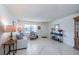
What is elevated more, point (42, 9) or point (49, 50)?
point (42, 9)

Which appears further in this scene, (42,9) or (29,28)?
(29,28)

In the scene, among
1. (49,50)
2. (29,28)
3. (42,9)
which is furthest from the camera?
(29,28)

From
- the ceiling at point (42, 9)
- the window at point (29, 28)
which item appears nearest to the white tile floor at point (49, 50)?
the ceiling at point (42, 9)

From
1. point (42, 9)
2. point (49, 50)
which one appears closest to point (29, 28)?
point (49, 50)

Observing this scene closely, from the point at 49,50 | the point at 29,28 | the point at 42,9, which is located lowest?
the point at 49,50

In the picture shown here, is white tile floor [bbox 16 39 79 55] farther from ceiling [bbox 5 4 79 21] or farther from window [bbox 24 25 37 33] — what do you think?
window [bbox 24 25 37 33]

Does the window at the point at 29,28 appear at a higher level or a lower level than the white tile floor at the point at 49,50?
higher

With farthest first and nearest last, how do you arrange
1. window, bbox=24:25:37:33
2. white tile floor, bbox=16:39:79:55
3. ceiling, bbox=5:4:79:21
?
1. window, bbox=24:25:37:33
2. white tile floor, bbox=16:39:79:55
3. ceiling, bbox=5:4:79:21

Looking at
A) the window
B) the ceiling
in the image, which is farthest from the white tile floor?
the window

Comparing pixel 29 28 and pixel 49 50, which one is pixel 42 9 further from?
pixel 29 28

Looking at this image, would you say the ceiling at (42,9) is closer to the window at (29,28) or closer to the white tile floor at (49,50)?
the white tile floor at (49,50)

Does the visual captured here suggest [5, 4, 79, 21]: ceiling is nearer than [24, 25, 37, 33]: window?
Yes
